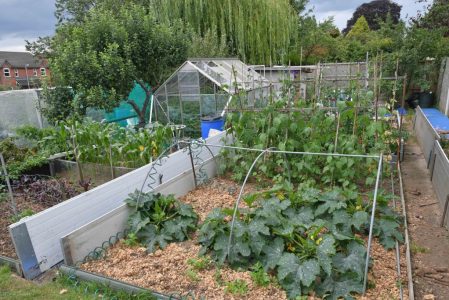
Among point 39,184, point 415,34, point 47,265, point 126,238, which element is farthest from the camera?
point 415,34

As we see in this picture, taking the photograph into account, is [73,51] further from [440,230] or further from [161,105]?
[440,230]

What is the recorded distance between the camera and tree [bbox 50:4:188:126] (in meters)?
7.22

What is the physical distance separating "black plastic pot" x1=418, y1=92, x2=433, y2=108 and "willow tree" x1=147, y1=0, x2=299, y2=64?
532cm

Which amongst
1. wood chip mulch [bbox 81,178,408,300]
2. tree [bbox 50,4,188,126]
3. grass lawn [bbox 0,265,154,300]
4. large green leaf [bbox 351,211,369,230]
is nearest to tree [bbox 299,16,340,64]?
tree [bbox 50,4,188,126]

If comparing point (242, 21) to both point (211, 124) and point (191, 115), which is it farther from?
point (211, 124)

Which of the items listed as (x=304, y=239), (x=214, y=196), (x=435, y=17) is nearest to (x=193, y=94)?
(x=214, y=196)

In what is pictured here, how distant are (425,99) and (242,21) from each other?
284 inches

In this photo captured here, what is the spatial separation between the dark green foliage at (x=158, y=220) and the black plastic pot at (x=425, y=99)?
11.7 m

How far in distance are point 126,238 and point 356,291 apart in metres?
2.41

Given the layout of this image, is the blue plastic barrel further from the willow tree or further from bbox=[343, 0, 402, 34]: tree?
bbox=[343, 0, 402, 34]: tree

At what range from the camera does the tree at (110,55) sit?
722cm

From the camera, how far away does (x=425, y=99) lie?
12.6 metres

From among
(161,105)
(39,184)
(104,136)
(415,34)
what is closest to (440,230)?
(104,136)

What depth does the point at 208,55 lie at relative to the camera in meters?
10.8
